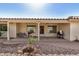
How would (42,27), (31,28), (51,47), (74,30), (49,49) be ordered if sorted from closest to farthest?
(49,49), (51,47), (74,30), (31,28), (42,27)

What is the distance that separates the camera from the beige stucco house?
15.4 m

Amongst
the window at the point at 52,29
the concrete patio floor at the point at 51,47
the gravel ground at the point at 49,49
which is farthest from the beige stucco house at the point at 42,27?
the gravel ground at the point at 49,49

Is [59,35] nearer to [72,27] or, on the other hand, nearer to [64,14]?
[72,27]

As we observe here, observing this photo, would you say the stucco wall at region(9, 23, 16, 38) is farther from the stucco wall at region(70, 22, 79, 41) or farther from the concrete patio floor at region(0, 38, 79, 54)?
the stucco wall at region(70, 22, 79, 41)

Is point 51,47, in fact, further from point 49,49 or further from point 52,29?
point 52,29

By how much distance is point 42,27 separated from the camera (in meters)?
20.7

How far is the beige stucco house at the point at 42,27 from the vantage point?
15406mm

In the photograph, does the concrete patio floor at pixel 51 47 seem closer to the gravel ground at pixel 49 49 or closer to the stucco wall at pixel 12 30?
the gravel ground at pixel 49 49

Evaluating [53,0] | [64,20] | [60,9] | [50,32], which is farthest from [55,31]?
[53,0]

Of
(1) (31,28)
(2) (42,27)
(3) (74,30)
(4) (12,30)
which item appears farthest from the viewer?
(2) (42,27)

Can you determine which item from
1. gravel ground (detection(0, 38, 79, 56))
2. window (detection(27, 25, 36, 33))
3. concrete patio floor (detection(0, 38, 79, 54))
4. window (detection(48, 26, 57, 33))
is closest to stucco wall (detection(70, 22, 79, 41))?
concrete patio floor (detection(0, 38, 79, 54))

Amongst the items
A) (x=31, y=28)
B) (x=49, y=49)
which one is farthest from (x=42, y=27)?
(x=49, y=49)

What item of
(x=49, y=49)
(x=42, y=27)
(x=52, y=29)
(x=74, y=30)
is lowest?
(x=49, y=49)

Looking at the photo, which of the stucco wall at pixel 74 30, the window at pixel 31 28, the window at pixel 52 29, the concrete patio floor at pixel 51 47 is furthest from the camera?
the window at pixel 52 29
